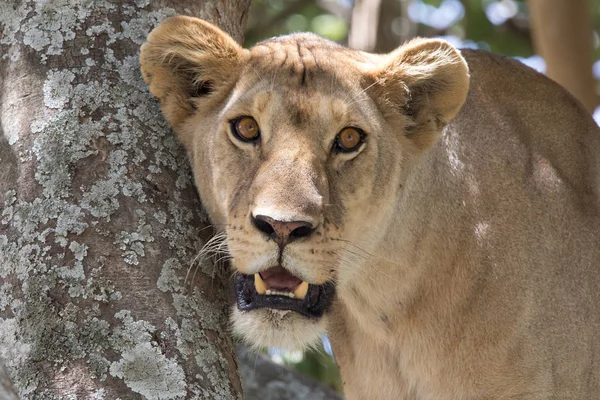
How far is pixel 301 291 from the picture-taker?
3338mm

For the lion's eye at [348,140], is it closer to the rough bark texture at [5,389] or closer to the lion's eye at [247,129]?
the lion's eye at [247,129]

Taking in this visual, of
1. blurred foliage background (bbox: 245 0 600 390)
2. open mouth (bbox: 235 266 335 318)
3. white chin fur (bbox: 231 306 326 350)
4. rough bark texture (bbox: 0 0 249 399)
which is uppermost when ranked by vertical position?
rough bark texture (bbox: 0 0 249 399)

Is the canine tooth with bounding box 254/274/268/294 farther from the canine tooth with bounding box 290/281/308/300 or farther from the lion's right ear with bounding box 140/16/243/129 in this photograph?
the lion's right ear with bounding box 140/16/243/129

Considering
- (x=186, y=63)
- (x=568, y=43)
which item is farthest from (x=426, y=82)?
(x=568, y=43)

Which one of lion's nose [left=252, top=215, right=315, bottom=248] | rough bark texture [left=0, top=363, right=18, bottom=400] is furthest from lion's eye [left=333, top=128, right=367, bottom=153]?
rough bark texture [left=0, top=363, right=18, bottom=400]

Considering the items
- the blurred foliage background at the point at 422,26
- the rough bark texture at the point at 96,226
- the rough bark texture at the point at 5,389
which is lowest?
the blurred foliage background at the point at 422,26

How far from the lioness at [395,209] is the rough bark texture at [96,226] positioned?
6.0 inches

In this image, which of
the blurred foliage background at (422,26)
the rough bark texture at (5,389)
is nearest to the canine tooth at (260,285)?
the rough bark texture at (5,389)

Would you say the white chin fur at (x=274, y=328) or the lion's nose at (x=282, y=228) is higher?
the lion's nose at (x=282, y=228)

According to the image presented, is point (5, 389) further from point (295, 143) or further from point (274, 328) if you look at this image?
point (295, 143)

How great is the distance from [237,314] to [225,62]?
3.23 ft

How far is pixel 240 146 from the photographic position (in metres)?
Answer: 3.49

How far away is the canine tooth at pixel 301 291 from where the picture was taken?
10.9 ft

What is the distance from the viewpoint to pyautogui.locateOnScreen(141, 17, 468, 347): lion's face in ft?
10.6
